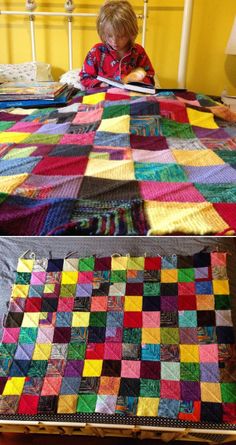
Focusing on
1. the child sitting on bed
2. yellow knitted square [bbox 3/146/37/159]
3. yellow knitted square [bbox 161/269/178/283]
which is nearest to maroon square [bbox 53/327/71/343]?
yellow knitted square [bbox 161/269/178/283]

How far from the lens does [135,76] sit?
1896mm

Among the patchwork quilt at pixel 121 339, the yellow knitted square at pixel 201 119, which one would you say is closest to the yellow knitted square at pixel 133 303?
the patchwork quilt at pixel 121 339

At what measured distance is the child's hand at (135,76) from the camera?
6.00 feet

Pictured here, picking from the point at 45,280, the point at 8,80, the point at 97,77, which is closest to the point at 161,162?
the point at 45,280

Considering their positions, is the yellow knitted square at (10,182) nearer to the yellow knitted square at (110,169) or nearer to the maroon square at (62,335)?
the yellow knitted square at (110,169)

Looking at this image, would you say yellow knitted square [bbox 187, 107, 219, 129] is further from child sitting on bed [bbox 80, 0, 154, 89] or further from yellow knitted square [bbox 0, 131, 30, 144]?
yellow knitted square [bbox 0, 131, 30, 144]

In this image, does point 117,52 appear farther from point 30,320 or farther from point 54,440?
point 54,440

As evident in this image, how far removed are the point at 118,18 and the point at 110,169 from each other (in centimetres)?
113

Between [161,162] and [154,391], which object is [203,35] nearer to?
[161,162]

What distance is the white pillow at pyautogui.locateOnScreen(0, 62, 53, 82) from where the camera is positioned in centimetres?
230

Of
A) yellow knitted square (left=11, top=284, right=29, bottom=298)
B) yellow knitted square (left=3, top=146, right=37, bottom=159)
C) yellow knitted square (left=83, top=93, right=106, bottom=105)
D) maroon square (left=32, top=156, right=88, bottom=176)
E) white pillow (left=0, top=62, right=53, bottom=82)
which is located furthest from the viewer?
white pillow (left=0, top=62, right=53, bottom=82)

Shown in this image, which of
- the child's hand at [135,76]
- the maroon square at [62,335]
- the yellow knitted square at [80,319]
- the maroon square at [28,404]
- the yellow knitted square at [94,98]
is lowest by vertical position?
the maroon square at [28,404]

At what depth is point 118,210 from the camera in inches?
30.4

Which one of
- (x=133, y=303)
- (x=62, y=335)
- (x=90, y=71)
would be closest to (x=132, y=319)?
(x=133, y=303)
